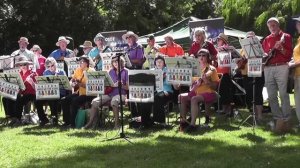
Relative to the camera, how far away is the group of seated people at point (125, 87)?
9570 mm

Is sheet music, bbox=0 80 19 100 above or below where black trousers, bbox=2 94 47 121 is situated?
above

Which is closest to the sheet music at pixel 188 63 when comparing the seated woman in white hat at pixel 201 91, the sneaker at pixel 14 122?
the seated woman in white hat at pixel 201 91

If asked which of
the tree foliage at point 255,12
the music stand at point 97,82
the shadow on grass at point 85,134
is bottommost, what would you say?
the shadow on grass at point 85,134

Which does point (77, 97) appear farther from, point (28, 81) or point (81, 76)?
point (28, 81)

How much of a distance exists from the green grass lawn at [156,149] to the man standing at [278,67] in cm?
37

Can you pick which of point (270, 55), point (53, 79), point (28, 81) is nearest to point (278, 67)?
point (270, 55)

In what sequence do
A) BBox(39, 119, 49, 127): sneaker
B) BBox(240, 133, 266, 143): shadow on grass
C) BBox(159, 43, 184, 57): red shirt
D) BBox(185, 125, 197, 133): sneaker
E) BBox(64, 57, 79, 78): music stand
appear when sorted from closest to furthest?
BBox(240, 133, 266, 143): shadow on grass < BBox(185, 125, 197, 133): sneaker < BBox(39, 119, 49, 127): sneaker < BBox(159, 43, 184, 57): red shirt < BBox(64, 57, 79, 78): music stand

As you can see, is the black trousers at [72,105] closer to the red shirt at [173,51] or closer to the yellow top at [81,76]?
the yellow top at [81,76]

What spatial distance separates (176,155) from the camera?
7.27 metres

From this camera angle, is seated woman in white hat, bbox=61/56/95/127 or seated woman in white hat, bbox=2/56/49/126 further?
seated woman in white hat, bbox=2/56/49/126

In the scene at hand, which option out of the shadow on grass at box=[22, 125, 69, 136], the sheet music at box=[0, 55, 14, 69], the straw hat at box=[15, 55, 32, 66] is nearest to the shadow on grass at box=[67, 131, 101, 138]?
the shadow on grass at box=[22, 125, 69, 136]

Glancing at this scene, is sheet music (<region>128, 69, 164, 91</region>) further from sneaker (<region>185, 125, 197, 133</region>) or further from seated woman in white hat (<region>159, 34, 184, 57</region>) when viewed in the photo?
seated woman in white hat (<region>159, 34, 184, 57</region>)

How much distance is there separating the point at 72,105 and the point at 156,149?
355 centimetres

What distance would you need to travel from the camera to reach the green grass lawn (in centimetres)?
693
